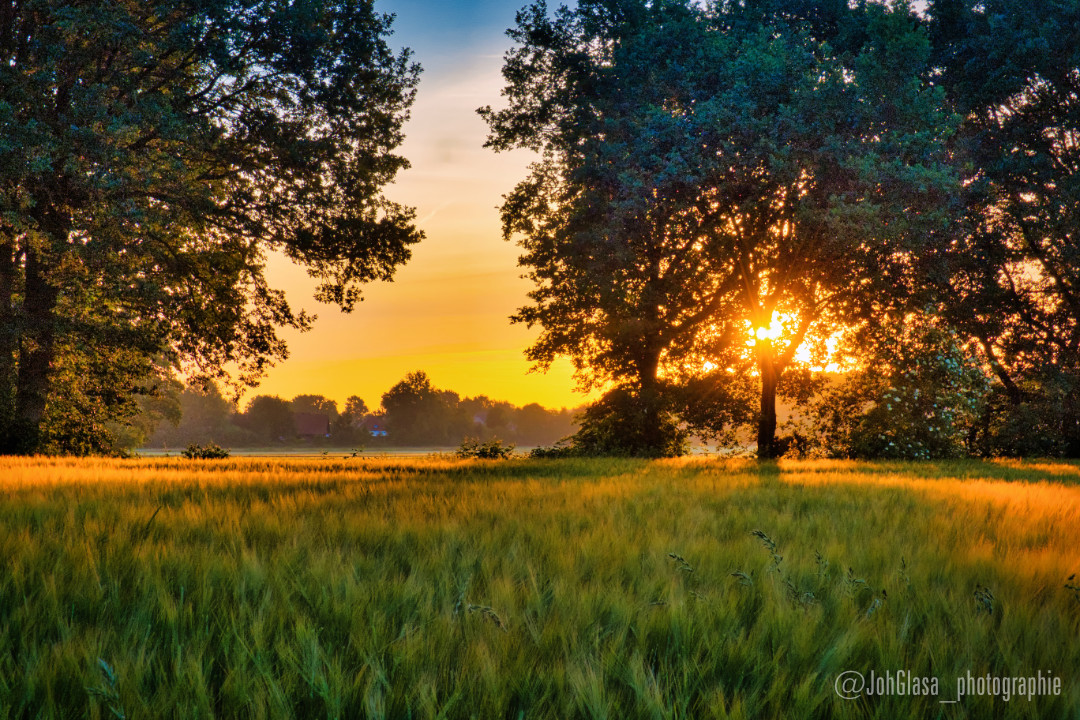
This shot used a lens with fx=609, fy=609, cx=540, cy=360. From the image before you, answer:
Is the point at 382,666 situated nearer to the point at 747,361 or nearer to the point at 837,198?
the point at 837,198

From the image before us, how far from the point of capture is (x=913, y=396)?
79.3ft

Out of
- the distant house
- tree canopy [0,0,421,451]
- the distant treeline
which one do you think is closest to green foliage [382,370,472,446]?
the distant treeline

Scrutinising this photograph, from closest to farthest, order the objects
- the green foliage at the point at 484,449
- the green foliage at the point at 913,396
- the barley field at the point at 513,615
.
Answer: the barley field at the point at 513,615 → the green foliage at the point at 913,396 → the green foliage at the point at 484,449

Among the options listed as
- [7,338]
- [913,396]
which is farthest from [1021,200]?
[7,338]

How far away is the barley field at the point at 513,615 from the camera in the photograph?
1.97 meters

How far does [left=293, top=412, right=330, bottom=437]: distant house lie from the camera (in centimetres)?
10606

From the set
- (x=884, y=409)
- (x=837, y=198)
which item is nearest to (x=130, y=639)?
(x=837, y=198)

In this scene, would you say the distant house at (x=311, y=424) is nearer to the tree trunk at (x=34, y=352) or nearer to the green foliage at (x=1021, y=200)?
the tree trunk at (x=34, y=352)

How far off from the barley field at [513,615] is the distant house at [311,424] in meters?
107

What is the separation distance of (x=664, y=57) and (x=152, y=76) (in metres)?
16.9

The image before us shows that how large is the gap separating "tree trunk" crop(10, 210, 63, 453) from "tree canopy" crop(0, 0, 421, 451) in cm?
6

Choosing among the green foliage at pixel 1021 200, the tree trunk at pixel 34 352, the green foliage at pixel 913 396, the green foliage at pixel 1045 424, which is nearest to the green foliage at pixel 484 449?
the green foliage at pixel 913 396

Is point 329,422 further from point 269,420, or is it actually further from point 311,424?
point 269,420

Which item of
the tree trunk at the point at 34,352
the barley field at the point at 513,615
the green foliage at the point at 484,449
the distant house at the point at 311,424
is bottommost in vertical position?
the distant house at the point at 311,424
